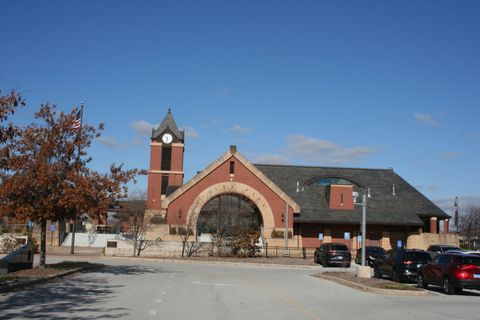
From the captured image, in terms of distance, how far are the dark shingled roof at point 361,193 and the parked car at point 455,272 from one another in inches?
1155

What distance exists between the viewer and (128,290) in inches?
753

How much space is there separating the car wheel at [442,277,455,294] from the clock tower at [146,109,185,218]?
2327 inches

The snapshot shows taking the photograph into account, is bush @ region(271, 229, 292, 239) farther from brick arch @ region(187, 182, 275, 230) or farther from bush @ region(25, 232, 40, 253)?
bush @ region(25, 232, 40, 253)

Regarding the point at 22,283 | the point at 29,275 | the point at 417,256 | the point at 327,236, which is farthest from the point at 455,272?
the point at 327,236

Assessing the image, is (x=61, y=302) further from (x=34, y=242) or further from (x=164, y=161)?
(x=164, y=161)

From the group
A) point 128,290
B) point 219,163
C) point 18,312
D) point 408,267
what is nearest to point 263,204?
point 219,163

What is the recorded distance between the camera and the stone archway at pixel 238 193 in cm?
5184

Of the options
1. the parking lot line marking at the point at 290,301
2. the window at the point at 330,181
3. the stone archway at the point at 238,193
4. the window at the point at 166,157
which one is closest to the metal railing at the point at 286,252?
the stone archway at the point at 238,193

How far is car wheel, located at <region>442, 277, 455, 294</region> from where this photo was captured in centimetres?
2197

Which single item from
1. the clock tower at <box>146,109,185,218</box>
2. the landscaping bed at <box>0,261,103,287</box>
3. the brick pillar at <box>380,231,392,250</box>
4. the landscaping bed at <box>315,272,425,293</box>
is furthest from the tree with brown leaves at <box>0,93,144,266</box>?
the clock tower at <box>146,109,185,218</box>

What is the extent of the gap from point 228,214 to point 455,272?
99.7ft

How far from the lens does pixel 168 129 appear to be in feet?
269

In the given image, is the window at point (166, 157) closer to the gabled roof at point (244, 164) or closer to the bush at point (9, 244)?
the gabled roof at point (244, 164)

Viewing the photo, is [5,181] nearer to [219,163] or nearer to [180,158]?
[219,163]
